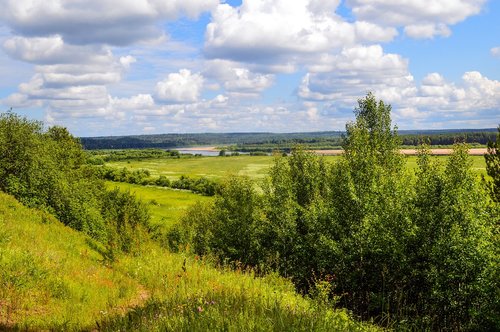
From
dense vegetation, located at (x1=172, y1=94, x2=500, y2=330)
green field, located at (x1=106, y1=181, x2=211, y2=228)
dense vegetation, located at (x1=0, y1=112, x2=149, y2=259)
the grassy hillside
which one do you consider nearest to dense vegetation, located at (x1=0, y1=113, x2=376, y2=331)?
the grassy hillside

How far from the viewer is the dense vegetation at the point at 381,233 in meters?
22.7

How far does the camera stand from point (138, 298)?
9.48 m

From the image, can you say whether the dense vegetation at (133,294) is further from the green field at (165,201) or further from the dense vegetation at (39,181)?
the green field at (165,201)

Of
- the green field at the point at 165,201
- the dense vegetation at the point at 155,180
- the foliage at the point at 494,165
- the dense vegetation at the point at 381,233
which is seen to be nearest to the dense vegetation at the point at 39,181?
the dense vegetation at the point at 381,233

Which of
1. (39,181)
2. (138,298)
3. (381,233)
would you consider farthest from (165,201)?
(138,298)

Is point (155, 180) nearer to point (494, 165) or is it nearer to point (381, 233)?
point (381, 233)

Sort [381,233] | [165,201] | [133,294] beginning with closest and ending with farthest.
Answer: [133,294], [381,233], [165,201]

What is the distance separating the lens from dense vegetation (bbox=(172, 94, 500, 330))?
2267 centimetres

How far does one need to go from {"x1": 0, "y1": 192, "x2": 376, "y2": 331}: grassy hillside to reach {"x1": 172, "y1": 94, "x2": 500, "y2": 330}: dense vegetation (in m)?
3.93

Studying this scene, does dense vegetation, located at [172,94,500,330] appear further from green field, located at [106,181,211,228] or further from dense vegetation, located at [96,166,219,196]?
dense vegetation, located at [96,166,219,196]

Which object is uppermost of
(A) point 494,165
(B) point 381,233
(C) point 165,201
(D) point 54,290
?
(A) point 494,165

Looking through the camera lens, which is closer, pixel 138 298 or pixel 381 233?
pixel 138 298

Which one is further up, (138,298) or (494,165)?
(494,165)

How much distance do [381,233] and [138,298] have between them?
882 inches
